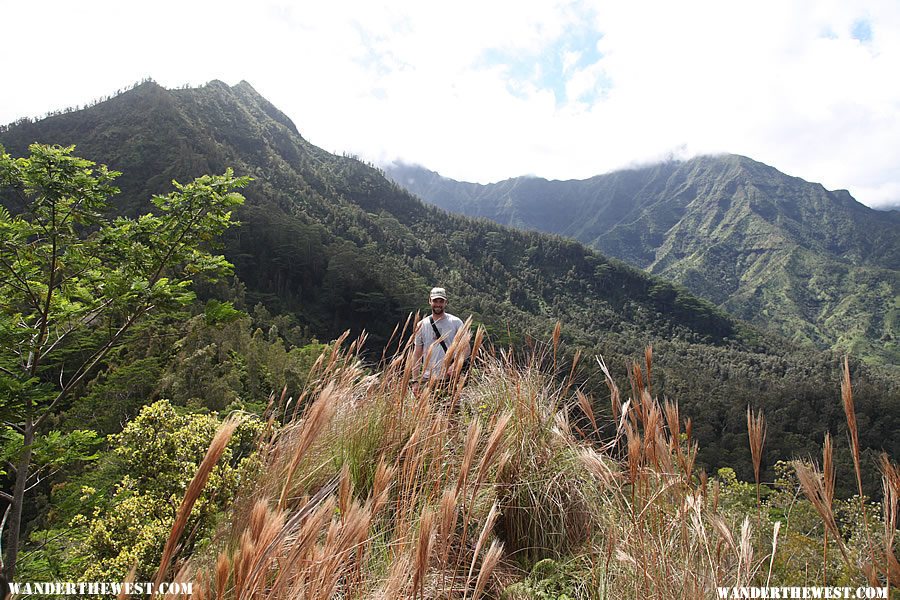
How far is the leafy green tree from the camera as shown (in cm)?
364

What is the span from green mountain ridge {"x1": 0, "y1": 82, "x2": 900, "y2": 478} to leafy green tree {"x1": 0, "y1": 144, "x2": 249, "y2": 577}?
365 cm

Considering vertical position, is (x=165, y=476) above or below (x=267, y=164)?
below

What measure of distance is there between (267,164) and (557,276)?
79.5 meters

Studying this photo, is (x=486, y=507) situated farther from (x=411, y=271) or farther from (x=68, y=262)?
(x=411, y=271)

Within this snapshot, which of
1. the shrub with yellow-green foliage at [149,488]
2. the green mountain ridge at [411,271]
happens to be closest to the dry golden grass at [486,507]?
the green mountain ridge at [411,271]

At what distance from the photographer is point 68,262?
405cm

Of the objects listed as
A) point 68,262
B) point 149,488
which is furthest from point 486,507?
point 149,488

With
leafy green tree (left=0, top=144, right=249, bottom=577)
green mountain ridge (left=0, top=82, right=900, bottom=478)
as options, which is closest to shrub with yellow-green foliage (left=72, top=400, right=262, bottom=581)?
leafy green tree (left=0, top=144, right=249, bottom=577)

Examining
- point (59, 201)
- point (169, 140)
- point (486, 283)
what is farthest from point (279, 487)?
point (486, 283)

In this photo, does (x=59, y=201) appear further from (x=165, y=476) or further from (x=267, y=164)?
(x=267, y=164)

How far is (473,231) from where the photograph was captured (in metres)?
123

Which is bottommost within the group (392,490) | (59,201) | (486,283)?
(486,283)

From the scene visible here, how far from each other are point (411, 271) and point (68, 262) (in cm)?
7806

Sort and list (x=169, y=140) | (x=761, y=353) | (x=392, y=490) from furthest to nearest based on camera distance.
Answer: (x=761, y=353), (x=169, y=140), (x=392, y=490)
